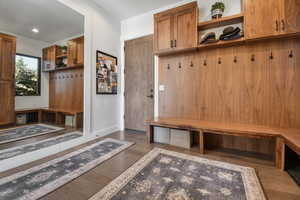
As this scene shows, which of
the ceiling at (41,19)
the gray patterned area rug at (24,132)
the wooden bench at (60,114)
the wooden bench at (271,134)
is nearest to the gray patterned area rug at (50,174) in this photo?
the wooden bench at (60,114)

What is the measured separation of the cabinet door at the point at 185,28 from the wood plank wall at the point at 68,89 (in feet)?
6.61

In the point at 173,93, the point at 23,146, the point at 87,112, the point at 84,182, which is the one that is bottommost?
the point at 84,182

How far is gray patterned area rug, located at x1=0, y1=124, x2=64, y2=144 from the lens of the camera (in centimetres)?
205

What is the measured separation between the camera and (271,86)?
201 centimetres

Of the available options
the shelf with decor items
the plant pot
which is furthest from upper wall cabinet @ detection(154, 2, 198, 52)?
the shelf with decor items

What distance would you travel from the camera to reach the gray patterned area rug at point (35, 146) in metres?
1.79

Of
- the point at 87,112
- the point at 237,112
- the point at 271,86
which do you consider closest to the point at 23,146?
the point at 87,112

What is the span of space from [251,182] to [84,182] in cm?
176

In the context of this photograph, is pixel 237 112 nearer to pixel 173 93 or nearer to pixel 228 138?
pixel 228 138

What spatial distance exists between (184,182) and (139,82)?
2311mm

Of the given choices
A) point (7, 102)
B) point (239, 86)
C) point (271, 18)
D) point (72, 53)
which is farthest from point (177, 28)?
point (7, 102)

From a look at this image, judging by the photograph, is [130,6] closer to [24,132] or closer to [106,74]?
[106,74]

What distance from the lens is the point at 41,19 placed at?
2.18 m

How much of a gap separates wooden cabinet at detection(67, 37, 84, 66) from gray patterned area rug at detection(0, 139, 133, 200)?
5.60 ft
